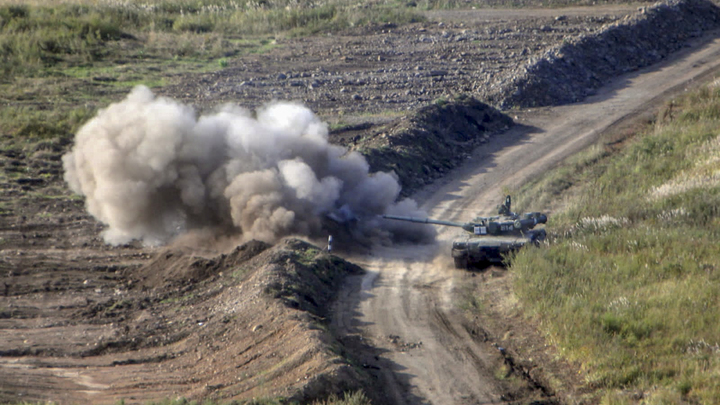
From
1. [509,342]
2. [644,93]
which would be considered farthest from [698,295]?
[644,93]

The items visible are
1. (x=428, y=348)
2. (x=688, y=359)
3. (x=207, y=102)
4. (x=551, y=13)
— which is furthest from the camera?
(x=551, y=13)

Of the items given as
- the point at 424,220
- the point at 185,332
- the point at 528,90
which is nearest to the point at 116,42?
the point at 528,90

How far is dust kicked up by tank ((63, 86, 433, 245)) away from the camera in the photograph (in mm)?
16812

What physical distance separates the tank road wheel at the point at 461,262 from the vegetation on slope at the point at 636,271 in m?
1.16

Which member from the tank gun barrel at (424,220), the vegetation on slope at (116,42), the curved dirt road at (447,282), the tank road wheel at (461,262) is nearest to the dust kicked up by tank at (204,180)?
the tank gun barrel at (424,220)

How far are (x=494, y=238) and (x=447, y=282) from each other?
5.03ft

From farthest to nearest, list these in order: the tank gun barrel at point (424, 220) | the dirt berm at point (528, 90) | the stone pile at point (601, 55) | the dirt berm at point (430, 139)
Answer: the stone pile at point (601, 55)
the dirt berm at point (528, 90)
the dirt berm at point (430, 139)
the tank gun barrel at point (424, 220)

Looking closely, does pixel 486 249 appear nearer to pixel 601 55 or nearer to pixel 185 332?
pixel 185 332

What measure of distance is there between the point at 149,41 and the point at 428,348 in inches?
1267

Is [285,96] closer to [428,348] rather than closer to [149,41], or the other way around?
[149,41]

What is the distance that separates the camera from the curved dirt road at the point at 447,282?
36.1 ft

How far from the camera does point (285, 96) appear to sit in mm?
30703

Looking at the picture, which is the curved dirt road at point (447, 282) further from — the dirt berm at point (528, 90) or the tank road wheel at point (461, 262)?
the dirt berm at point (528, 90)

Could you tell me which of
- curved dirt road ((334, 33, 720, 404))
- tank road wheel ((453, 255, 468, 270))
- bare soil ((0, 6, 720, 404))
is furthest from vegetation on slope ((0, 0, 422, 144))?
tank road wheel ((453, 255, 468, 270))
